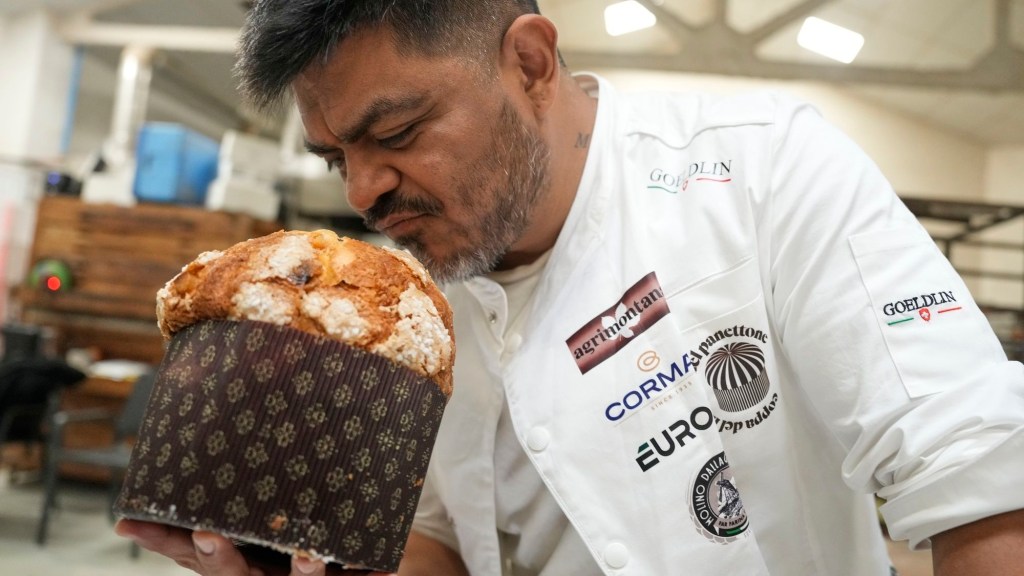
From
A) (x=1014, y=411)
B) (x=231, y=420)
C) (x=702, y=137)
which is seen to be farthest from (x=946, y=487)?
(x=231, y=420)

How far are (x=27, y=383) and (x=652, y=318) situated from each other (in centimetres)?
497

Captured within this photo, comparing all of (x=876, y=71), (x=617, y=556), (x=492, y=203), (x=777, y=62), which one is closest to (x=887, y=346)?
(x=617, y=556)

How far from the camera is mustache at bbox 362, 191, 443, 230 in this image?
1087 mm

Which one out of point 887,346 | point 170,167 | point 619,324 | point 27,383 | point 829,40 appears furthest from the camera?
point 170,167

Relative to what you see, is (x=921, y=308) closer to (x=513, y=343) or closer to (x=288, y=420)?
(x=513, y=343)

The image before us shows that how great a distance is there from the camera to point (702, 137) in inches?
48.1

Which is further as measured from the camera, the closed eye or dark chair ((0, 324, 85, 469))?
dark chair ((0, 324, 85, 469))

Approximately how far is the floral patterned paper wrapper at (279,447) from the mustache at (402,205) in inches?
12.4

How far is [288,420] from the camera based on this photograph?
0.80m

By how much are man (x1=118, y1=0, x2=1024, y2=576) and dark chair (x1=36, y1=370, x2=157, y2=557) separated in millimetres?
3565

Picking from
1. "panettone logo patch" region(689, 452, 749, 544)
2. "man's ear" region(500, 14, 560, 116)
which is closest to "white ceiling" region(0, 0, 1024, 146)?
"man's ear" region(500, 14, 560, 116)

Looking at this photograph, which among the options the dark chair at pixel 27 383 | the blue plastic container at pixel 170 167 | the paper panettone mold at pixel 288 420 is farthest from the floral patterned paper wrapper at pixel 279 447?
the blue plastic container at pixel 170 167

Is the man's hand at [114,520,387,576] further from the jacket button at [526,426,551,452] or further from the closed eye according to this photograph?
the closed eye

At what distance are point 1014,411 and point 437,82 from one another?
0.79 m
